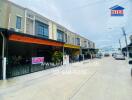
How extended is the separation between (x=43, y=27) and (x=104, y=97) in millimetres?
19650

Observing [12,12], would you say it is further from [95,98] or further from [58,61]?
[95,98]

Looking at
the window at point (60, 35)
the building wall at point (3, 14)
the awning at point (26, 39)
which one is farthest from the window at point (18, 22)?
the window at point (60, 35)

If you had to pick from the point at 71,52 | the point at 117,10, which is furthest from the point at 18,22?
the point at 71,52

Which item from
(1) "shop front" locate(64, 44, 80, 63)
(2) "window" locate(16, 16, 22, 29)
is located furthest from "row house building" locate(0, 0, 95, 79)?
(1) "shop front" locate(64, 44, 80, 63)

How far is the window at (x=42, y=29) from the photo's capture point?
2320 cm

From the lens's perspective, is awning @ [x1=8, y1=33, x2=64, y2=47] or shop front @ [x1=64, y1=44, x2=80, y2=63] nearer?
awning @ [x1=8, y1=33, x2=64, y2=47]

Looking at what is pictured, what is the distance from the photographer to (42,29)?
968 inches

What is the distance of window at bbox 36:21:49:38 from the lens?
23.2 metres

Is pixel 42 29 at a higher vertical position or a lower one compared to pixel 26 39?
higher

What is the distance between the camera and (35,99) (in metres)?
6.70

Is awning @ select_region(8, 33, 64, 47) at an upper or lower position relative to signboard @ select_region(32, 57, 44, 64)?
upper

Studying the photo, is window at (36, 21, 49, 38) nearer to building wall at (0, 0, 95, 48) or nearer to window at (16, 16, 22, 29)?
building wall at (0, 0, 95, 48)

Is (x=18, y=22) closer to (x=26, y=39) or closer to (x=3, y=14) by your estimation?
(x=3, y=14)

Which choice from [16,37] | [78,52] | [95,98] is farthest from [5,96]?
[78,52]
